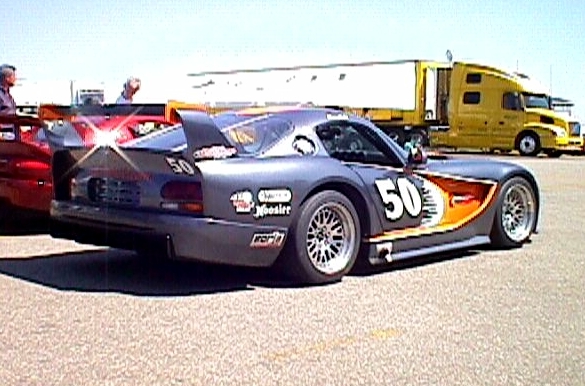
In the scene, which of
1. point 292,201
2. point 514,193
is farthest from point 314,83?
point 292,201

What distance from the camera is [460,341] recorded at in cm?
514

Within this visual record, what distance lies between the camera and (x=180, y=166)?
6.17m

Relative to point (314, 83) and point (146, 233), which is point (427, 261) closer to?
point (146, 233)

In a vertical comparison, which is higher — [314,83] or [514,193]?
[314,83]

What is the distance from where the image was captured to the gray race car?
617 cm

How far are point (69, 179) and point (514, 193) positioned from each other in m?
4.18

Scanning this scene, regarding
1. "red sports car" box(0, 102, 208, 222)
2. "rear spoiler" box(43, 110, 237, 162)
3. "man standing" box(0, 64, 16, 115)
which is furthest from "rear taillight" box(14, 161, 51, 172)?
"rear spoiler" box(43, 110, 237, 162)

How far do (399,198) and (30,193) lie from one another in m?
3.50

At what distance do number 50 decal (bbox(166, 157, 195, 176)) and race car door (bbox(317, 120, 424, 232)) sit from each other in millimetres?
1420

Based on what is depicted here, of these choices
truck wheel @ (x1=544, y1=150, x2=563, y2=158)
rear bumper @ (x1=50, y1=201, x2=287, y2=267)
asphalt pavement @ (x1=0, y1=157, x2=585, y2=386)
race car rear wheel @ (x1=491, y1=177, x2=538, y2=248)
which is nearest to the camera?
asphalt pavement @ (x1=0, y1=157, x2=585, y2=386)

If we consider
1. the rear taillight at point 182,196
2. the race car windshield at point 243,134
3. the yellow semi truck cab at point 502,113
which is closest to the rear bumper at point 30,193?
the race car windshield at point 243,134

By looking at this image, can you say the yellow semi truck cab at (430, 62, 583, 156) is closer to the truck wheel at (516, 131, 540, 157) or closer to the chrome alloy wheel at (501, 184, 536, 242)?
the truck wheel at (516, 131, 540, 157)

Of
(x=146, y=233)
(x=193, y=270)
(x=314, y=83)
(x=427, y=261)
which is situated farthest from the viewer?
(x=314, y=83)

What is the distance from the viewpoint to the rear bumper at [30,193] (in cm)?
850
